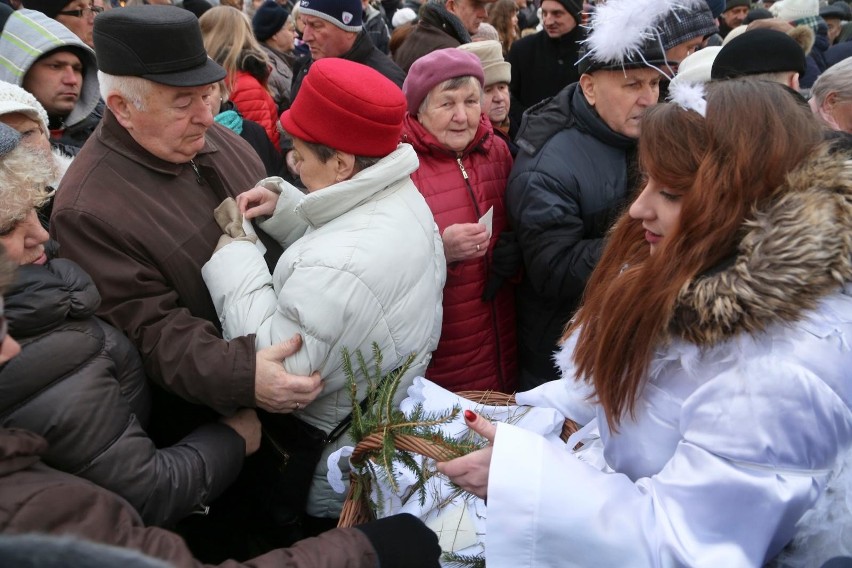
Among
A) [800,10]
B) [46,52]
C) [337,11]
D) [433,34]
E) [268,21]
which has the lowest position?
[800,10]

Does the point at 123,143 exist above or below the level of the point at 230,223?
above

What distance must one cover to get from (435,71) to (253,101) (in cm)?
213

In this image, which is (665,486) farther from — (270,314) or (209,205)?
(209,205)

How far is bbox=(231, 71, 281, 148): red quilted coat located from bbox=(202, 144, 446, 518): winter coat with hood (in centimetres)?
268

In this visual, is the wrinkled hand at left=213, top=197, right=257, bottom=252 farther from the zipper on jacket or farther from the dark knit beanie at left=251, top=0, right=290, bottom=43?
the dark knit beanie at left=251, top=0, right=290, bottom=43

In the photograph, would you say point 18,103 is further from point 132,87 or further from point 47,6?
point 47,6

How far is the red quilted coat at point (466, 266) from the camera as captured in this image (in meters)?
3.00

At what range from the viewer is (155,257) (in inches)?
86.7

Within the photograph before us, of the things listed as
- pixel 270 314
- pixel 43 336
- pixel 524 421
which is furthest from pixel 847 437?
pixel 43 336

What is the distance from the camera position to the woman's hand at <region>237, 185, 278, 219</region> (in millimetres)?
2439

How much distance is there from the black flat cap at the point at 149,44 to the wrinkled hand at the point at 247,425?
3.47 feet

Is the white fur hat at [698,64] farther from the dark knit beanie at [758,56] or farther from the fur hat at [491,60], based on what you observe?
the fur hat at [491,60]

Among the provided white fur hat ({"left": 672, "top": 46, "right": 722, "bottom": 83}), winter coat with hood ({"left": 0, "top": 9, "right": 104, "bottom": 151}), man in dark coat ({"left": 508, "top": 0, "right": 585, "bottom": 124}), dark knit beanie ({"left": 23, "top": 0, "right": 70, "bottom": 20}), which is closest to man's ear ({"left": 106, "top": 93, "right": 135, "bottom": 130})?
winter coat with hood ({"left": 0, "top": 9, "right": 104, "bottom": 151})

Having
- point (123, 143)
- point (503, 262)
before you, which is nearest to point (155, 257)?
point (123, 143)
